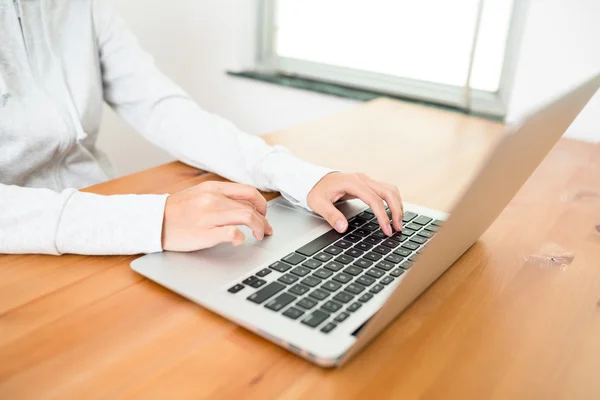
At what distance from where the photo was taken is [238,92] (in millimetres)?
1857

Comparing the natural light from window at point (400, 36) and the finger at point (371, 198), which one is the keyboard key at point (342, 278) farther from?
the natural light from window at point (400, 36)

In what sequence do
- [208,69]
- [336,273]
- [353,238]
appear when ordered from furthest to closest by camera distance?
[208,69], [353,238], [336,273]

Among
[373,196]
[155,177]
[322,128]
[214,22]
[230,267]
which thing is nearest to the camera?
[230,267]

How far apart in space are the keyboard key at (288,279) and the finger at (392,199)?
193 millimetres

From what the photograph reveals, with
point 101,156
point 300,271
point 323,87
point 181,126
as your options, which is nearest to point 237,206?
point 300,271

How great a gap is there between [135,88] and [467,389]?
2.82 feet

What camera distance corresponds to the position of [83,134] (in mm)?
967

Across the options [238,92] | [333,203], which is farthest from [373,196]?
[238,92]

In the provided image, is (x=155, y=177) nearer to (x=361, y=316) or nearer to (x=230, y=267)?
(x=230, y=267)

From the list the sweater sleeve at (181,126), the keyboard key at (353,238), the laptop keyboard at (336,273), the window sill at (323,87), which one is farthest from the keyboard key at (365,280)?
the window sill at (323,87)

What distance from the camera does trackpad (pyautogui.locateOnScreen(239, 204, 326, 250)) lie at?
2.17 ft

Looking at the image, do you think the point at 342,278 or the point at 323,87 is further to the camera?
the point at 323,87

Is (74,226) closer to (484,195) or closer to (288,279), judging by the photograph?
(288,279)

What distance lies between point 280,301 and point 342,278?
0.08m
